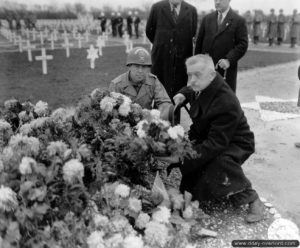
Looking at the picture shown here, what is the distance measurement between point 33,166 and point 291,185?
2774 mm

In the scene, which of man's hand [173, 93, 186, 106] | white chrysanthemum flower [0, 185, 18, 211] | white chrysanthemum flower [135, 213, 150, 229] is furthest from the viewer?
man's hand [173, 93, 186, 106]

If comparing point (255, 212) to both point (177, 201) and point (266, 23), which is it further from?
point (266, 23)

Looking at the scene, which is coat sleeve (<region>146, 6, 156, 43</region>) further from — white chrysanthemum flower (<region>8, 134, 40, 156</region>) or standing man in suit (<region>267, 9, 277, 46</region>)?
standing man in suit (<region>267, 9, 277, 46</region>)

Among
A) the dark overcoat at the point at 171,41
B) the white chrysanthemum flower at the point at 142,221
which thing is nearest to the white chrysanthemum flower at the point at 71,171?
the white chrysanthemum flower at the point at 142,221

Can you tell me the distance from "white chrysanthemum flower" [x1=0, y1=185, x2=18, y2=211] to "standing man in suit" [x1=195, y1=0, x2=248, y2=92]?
137 inches

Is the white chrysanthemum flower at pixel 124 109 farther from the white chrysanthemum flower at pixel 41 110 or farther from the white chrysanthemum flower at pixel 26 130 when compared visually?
the white chrysanthemum flower at pixel 26 130

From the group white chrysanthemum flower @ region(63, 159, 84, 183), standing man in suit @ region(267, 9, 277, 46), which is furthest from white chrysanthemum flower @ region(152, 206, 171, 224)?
standing man in suit @ region(267, 9, 277, 46)

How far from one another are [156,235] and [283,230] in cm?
123

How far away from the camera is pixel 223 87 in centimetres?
329

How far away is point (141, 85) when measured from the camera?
4.16 metres

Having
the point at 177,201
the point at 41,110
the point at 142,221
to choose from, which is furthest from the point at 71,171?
the point at 41,110

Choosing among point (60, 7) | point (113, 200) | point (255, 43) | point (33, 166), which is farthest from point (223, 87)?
point (60, 7)

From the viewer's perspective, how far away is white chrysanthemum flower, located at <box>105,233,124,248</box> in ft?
7.65

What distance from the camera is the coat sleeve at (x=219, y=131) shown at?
10.5ft
